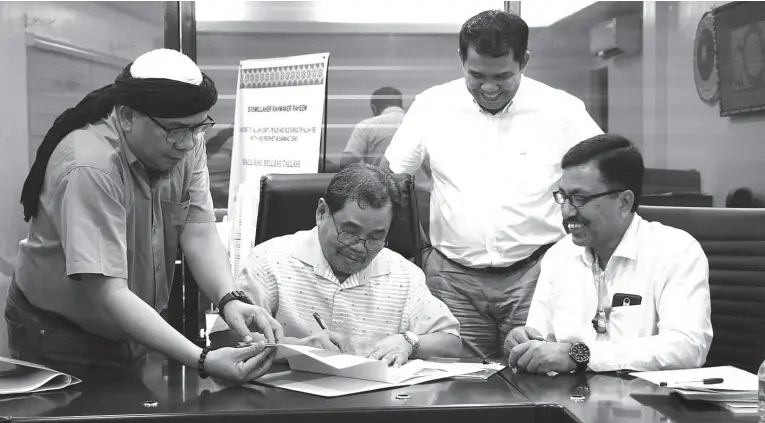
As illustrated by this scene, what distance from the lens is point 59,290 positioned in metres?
1.87

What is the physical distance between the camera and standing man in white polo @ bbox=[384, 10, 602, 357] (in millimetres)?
2854

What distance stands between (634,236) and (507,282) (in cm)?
70

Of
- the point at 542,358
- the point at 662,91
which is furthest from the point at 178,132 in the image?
the point at 662,91

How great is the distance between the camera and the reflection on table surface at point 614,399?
1477mm

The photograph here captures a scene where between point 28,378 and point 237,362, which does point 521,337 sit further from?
point 28,378

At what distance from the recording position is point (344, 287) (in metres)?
2.28

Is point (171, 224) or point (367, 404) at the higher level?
point (171, 224)

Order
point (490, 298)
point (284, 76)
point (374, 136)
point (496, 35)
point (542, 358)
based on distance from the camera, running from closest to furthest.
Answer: point (542, 358) → point (496, 35) → point (490, 298) → point (284, 76) → point (374, 136)

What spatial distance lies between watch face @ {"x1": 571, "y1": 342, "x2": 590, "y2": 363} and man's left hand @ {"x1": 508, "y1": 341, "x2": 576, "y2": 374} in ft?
0.04

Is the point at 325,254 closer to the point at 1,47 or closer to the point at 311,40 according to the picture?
the point at 1,47

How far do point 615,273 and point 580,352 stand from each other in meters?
0.40

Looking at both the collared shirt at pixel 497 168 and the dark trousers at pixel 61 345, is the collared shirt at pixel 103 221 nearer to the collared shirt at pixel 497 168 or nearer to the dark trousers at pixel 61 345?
the dark trousers at pixel 61 345

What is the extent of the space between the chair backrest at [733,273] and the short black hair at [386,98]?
2512 millimetres

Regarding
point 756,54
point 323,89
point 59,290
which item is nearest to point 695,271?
point 59,290
